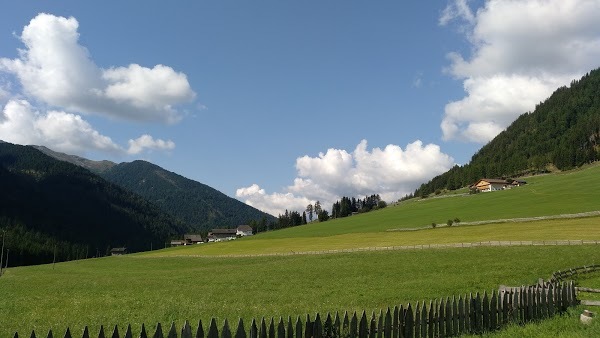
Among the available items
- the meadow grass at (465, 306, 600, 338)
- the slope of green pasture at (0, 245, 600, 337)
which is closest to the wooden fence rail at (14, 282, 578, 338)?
the meadow grass at (465, 306, 600, 338)

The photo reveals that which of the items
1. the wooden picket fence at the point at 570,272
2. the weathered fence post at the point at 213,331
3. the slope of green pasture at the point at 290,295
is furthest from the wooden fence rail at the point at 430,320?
the wooden picket fence at the point at 570,272

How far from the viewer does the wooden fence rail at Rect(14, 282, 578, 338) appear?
9.98 metres

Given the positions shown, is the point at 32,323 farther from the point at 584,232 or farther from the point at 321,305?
the point at 584,232

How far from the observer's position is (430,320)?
1307 centimetres

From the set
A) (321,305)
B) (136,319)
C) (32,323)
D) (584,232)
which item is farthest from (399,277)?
(584,232)

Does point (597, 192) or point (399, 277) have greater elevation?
point (597, 192)

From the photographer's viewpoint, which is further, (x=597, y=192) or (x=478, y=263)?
(x=597, y=192)

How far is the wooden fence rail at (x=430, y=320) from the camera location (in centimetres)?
998

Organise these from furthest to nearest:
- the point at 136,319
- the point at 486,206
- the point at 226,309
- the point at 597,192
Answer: the point at 486,206
the point at 597,192
the point at 226,309
the point at 136,319

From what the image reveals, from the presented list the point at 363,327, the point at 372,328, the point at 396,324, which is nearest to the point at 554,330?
the point at 396,324

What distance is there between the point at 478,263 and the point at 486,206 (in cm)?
10590

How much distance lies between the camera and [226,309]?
2291 centimetres

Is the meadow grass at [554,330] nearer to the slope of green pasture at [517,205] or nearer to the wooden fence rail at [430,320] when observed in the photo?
the wooden fence rail at [430,320]

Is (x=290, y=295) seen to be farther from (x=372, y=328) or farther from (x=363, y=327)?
(x=363, y=327)
